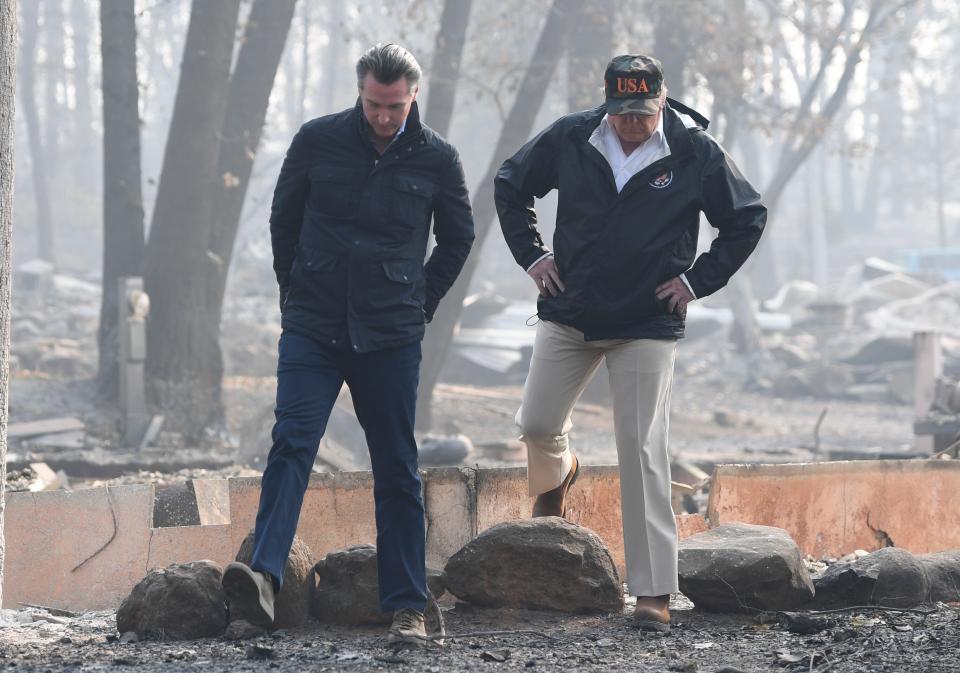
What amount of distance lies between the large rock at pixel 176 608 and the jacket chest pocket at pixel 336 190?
4.56 feet

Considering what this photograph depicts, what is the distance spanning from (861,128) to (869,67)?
3855 mm

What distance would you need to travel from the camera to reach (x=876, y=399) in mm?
23672

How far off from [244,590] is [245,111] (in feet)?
36.3

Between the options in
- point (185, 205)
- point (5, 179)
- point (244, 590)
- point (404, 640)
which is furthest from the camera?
point (185, 205)

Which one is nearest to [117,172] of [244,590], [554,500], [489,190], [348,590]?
[489,190]

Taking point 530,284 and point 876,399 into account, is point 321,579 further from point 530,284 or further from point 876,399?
point 530,284

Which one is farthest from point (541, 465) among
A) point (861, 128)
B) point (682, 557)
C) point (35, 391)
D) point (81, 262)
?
point (861, 128)

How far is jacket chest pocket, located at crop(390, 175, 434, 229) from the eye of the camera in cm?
461

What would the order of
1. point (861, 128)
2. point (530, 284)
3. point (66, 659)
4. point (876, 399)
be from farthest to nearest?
point (861, 128)
point (530, 284)
point (876, 399)
point (66, 659)

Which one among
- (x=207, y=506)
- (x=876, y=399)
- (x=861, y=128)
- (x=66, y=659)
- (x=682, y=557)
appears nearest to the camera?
(x=66, y=659)

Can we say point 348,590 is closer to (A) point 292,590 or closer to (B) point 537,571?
(A) point 292,590

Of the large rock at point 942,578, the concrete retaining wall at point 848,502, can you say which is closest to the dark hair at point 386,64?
the large rock at point 942,578

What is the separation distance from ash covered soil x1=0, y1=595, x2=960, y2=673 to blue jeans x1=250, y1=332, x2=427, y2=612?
0.27 metres

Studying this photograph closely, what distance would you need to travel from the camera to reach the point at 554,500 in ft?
18.7
